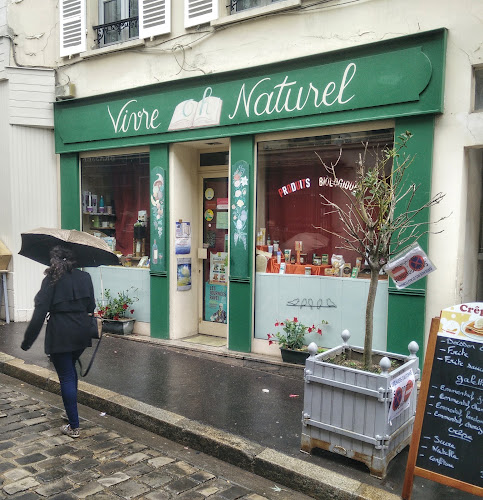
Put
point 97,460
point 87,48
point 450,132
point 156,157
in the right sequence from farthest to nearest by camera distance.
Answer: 1. point 87,48
2. point 156,157
3. point 450,132
4. point 97,460

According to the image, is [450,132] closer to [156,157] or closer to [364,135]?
[364,135]

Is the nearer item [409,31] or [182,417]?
[182,417]

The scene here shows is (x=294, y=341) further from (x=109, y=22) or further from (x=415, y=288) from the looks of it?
(x=109, y=22)

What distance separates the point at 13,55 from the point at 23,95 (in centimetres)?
73

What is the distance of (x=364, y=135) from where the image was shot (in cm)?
608

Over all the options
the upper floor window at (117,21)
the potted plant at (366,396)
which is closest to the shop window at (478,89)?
the potted plant at (366,396)

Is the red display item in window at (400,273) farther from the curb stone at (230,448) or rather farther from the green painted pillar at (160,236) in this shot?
the green painted pillar at (160,236)

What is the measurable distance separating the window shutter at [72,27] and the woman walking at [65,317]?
5254 millimetres

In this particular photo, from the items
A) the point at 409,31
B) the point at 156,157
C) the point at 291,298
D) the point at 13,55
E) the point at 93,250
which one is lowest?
the point at 291,298

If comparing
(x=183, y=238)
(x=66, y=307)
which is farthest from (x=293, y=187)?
(x=66, y=307)

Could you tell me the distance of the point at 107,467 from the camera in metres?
4.03

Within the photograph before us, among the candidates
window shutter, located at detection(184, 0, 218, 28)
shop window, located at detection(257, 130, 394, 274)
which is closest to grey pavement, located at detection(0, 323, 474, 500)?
shop window, located at detection(257, 130, 394, 274)

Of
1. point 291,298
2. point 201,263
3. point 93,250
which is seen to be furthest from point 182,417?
point 201,263

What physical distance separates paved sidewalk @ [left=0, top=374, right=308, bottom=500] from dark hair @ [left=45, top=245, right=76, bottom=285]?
57.1 inches
